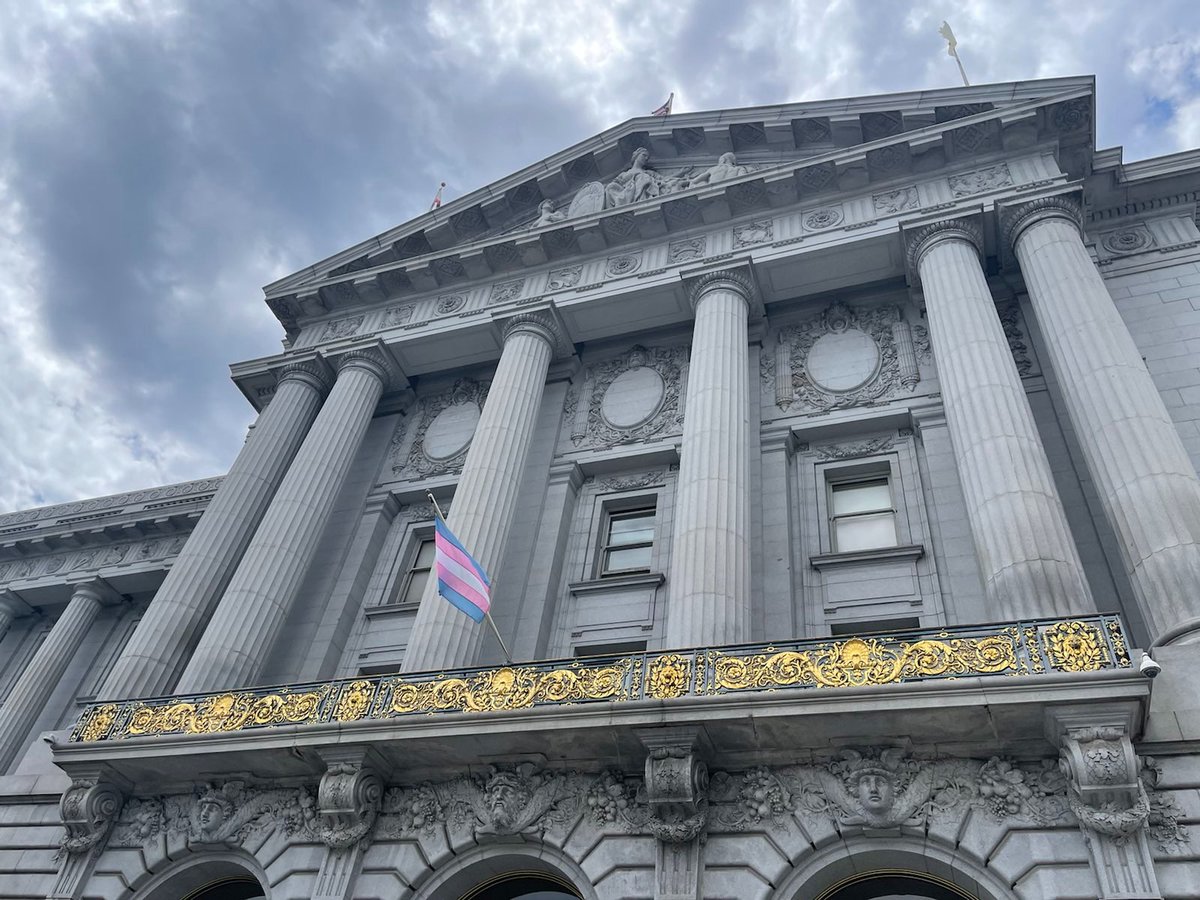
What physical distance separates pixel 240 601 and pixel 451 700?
27.3ft

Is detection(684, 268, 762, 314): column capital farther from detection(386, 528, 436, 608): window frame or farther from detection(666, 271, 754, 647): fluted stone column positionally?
detection(386, 528, 436, 608): window frame

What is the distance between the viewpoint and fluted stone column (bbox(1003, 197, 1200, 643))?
1398cm

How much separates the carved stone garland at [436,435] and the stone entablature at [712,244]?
2.29 metres

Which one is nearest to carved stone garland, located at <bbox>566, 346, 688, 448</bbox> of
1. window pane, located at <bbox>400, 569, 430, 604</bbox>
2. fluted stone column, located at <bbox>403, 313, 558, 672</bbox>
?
fluted stone column, located at <bbox>403, 313, 558, 672</bbox>

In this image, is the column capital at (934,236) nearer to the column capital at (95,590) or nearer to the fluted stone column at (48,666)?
the column capital at (95,590)

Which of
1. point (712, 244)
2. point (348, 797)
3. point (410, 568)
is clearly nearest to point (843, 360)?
point (712, 244)

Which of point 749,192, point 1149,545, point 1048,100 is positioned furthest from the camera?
point 749,192

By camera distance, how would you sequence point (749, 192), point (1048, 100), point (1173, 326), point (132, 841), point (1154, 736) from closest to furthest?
1. point (1154, 736)
2. point (132, 841)
3. point (1173, 326)
4. point (1048, 100)
5. point (749, 192)

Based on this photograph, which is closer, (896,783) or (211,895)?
(896,783)

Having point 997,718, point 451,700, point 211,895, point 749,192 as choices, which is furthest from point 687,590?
point 749,192

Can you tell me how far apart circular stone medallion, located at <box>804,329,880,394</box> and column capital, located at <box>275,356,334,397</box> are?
581 inches

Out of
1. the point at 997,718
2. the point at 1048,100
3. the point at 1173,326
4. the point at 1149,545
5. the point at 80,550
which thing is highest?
the point at 1048,100

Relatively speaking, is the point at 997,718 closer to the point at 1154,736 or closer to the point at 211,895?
the point at 1154,736

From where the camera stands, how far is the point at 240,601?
824 inches
